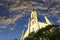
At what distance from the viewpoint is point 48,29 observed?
62.0m

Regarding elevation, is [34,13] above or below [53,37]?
above

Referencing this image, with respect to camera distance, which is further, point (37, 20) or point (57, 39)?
point (37, 20)

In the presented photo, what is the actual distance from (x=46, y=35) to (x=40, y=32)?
8.27 feet

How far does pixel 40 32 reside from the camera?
61.8 metres

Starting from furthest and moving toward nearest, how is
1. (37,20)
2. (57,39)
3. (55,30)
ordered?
(37,20) < (55,30) < (57,39)

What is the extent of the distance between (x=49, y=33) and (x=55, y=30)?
7.38 feet

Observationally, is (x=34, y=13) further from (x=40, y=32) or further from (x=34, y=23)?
(x=40, y=32)

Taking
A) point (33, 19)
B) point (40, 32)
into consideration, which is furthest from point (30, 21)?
point (40, 32)

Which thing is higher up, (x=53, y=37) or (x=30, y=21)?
(x=30, y=21)

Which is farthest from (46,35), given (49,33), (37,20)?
(37,20)

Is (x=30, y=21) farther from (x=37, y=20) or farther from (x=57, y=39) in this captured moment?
(x=57, y=39)

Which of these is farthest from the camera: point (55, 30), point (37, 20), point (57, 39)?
point (37, 20)

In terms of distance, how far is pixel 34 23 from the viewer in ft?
327

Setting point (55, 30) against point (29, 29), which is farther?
point (29, 29)
